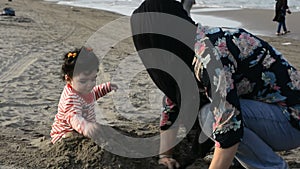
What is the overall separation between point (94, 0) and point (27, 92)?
22160 millimetres

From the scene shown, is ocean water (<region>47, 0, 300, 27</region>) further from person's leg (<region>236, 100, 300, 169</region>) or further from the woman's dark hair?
person's leg (<region>236, 100, 300, 169</region>)

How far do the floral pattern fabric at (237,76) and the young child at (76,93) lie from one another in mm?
1123

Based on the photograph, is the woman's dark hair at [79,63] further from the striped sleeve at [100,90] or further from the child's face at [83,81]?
the striped sleeve at [100,90]

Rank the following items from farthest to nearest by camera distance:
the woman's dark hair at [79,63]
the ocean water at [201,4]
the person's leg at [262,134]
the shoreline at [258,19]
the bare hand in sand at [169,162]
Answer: the ocean water at [201,4] < the shoreline at [258,19] < the woman's dark hair at [79,63] < the bare hand in sand at [169,162] < the person's leg at [262,134]

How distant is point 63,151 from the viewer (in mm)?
4008

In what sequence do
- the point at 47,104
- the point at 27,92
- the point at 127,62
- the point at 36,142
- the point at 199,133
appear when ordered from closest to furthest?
1. the point at 199,133
2. the point at 36,142
3. the point at 47,104
4. the point at 27,92
5. the point at 127,62

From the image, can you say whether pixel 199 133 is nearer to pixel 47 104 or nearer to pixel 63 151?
pixel 63 151

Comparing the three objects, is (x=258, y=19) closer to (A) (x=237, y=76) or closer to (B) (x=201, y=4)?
(B) (x=201, y=4)

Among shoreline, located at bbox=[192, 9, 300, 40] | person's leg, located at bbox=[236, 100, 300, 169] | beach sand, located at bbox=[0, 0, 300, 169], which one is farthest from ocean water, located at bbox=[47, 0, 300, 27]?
person's leg, located at bbox=[236, 100, 300, 169]

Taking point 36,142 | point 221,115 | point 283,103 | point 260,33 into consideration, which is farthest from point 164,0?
point 260,33

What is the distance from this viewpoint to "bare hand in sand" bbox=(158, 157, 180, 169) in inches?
156

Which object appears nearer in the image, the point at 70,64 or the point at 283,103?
the point at 283,103

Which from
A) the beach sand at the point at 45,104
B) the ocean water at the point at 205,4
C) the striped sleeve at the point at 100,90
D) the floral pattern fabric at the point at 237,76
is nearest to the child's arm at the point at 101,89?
the striped sleeve at the point at 100,90

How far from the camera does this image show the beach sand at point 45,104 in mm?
3973
